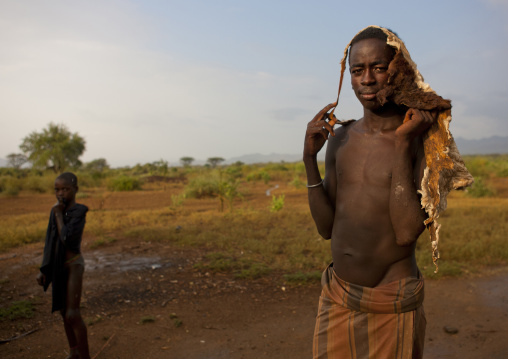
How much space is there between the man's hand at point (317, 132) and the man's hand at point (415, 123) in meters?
0.32

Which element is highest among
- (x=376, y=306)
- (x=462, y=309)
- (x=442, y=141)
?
(x=442, y=141)

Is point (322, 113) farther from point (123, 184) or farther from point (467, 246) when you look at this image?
point (123, 184)

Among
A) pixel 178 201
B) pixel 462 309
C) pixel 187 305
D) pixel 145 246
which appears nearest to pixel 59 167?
pixel 178 201

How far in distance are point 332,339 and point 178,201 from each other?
11.3 metres

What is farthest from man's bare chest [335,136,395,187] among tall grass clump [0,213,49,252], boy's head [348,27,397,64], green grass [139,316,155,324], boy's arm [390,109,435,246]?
tall grass clump [0,213,49,252]

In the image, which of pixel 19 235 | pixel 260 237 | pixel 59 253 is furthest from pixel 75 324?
pixel 19 235

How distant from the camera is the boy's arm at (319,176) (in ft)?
5.81

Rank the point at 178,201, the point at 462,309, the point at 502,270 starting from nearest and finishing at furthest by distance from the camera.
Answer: the point at 462,309
the point at 502,270
the point at 178,201

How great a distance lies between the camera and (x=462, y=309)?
14.8ft

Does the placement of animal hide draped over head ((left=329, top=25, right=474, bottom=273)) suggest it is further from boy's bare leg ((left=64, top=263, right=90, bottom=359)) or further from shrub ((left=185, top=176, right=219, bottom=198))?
shrub ((left=185, top=176, right=219, bottom=198))

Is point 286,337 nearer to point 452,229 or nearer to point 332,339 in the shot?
point 332,339

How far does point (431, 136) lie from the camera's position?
155 centimetres

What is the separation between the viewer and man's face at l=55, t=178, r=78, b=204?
3316mm

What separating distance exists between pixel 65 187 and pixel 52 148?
26548mm
